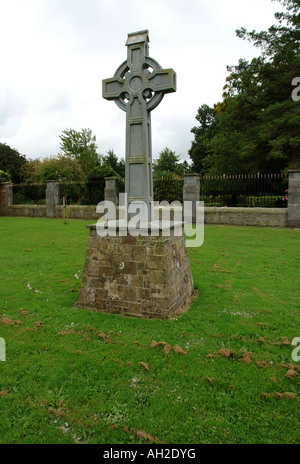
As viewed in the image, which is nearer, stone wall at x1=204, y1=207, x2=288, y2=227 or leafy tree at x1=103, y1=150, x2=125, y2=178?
stone wall at x1=204, y1=207, x2=288, y2=227

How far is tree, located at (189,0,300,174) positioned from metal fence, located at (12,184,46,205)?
14.6 m

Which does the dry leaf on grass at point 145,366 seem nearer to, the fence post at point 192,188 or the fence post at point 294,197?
the fence post at point 294,197

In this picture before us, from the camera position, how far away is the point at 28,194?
872 inches

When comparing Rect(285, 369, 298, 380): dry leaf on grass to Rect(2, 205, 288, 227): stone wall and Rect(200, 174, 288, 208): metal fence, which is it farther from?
Rect(200, 174, 288, 208): metal fence

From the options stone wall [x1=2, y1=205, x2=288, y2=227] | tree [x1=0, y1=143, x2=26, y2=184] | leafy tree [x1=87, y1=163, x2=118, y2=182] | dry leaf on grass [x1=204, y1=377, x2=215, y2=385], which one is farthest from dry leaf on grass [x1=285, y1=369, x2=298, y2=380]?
tree [x1=0, y1=143, x2=26, y2=184]

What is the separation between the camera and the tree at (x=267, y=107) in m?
18.2

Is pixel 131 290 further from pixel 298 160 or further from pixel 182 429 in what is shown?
pixel 298 160

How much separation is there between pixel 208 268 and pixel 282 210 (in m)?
7.79

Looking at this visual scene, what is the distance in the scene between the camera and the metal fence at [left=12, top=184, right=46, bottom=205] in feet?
69.6

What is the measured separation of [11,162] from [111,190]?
22.1 metres

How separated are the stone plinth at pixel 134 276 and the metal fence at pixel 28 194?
58.7ft

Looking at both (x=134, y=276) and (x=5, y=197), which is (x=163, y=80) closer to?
(x=134, y=276)
